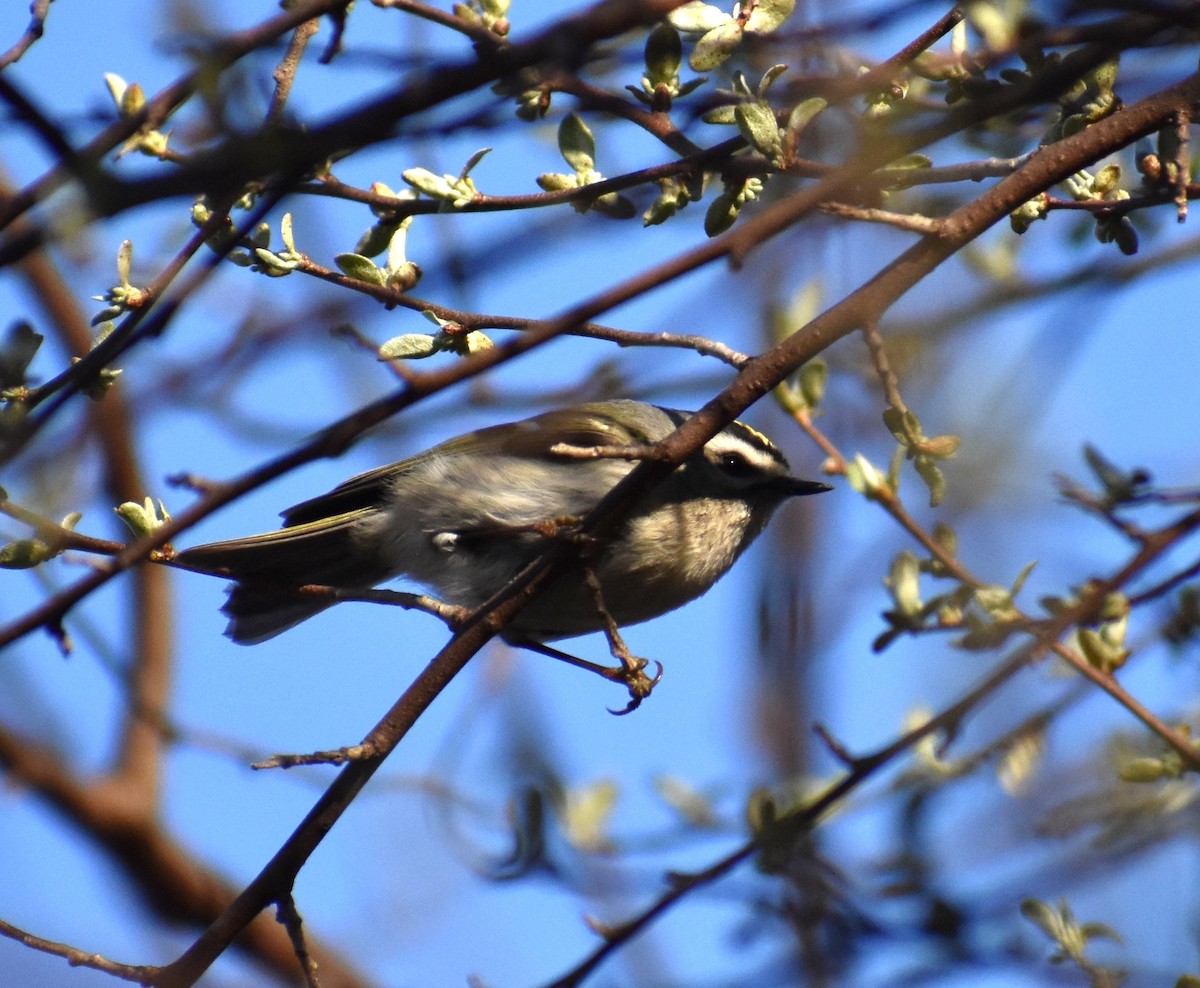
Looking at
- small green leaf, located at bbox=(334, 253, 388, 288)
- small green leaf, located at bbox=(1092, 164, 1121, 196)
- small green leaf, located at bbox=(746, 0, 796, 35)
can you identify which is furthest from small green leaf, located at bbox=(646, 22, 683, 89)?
small green leaf, located at bbox=(1092, 164, 1121, 196)

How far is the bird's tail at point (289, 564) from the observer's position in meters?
3.64

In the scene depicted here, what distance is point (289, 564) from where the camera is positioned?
386 cm

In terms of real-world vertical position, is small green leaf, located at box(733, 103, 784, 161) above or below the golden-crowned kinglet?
below

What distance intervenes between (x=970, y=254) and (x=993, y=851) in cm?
185

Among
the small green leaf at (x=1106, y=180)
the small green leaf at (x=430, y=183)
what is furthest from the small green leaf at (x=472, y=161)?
the small green leaf at (x=1106, y=180)

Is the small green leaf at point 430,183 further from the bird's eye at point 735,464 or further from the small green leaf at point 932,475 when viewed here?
the bird's eye at point 735,464

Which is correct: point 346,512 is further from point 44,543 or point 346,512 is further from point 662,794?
point 44,543

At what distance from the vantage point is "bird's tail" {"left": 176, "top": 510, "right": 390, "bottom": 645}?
3.64 m

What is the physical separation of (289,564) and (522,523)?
2.84 ft

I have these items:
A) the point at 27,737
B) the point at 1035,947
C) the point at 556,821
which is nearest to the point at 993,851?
the point at 1035,947

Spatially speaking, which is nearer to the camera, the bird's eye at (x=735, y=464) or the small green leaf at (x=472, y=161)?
the small green leaf at (x=472, y=161)

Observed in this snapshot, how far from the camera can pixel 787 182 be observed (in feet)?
10.7

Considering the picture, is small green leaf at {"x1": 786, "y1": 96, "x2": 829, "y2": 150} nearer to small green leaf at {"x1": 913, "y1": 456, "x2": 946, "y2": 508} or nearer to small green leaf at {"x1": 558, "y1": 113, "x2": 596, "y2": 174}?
small green leaf at {"x1": 558, "y1": 113, "x2": 596, "y2": 174}

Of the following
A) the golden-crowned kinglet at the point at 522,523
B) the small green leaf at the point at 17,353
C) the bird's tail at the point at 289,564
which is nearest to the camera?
the small green leaf at the point at 17,353
